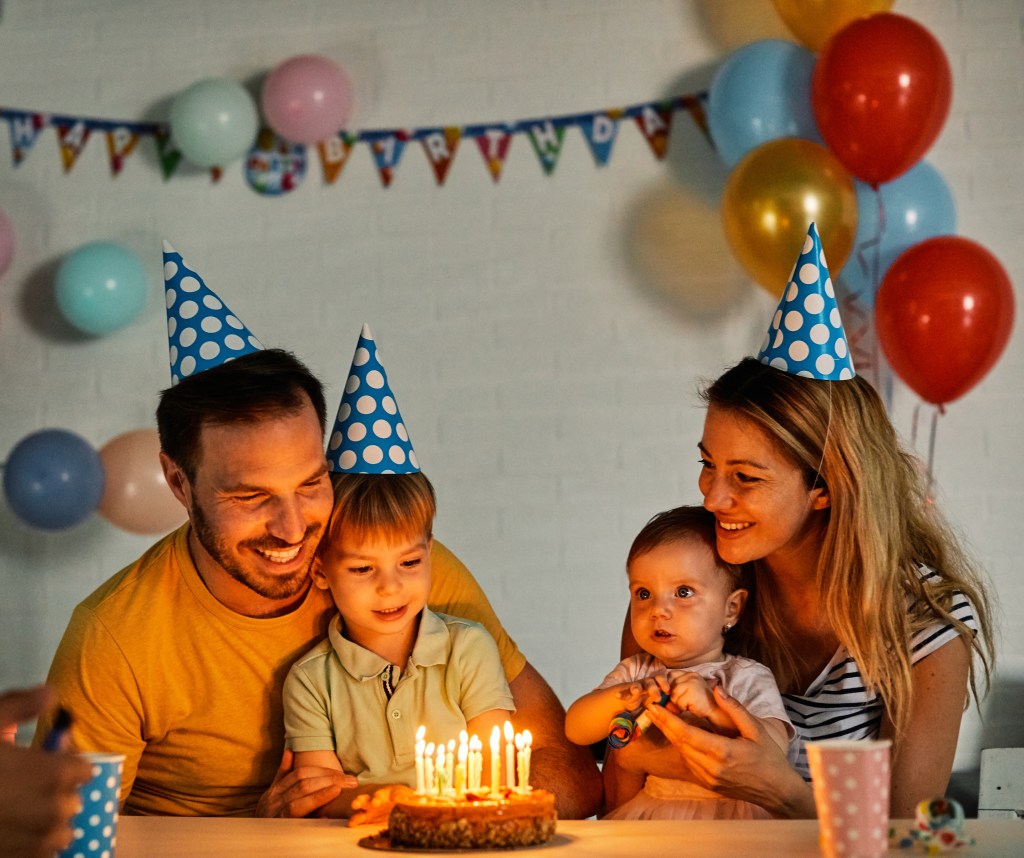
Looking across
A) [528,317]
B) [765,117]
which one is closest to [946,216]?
[765,117]

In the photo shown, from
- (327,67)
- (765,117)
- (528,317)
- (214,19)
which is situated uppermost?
(214,19)

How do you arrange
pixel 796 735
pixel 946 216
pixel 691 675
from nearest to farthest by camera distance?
pixel 691 675 → pixel 796 735 → pixel 946 216

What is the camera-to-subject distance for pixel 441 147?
180 inches

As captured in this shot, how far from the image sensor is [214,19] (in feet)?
15.6

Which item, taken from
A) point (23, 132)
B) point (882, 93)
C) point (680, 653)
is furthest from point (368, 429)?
point (23, 132)

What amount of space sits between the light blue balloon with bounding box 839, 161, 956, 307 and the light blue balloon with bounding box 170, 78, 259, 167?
209cm

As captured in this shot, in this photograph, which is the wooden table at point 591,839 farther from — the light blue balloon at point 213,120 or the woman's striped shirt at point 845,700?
the light blue balloon at point 213,120

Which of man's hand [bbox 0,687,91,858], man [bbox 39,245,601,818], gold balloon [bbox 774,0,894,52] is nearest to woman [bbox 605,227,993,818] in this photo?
man [bbox 39,245,601,818]

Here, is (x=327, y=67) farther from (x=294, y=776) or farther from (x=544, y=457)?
(x=294, y=776)

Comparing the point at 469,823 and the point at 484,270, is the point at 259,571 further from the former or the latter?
the point at 484,270

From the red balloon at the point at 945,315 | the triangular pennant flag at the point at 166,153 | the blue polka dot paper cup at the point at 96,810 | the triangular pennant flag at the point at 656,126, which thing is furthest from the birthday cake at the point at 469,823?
the triangular pennant flag at the point at 166,153

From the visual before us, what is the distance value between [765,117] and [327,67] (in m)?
1.53

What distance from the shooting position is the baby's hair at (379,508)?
2.11m

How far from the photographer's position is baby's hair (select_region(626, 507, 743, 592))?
2.20m
